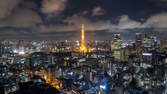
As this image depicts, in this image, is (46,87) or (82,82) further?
(82,82)

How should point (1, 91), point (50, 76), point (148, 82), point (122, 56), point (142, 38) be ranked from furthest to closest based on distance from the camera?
point (142, 38)
point (122, 56)
point (50, 76)
point (148, 82)
point (1, 91)

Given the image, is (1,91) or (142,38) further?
(142,38)

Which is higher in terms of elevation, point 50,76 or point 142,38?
point 142,38

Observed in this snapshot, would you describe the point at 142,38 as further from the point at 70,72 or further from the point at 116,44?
the point at 70,72

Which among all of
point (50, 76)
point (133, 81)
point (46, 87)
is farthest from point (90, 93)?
point (50, 76)

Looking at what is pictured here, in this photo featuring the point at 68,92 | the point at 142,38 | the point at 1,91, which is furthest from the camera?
the point at 142,38

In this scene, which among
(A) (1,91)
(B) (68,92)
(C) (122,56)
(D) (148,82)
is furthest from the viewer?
(C) (122,56)

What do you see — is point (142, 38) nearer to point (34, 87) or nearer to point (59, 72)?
point (59, 72)

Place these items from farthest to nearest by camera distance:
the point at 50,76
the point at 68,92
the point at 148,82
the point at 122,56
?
1. the point at 122,56
2. the point at 50,76
3. the point at 148,82
4. the point at 68,92

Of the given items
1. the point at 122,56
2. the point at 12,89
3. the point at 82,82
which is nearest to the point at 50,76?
the point at 82,82
